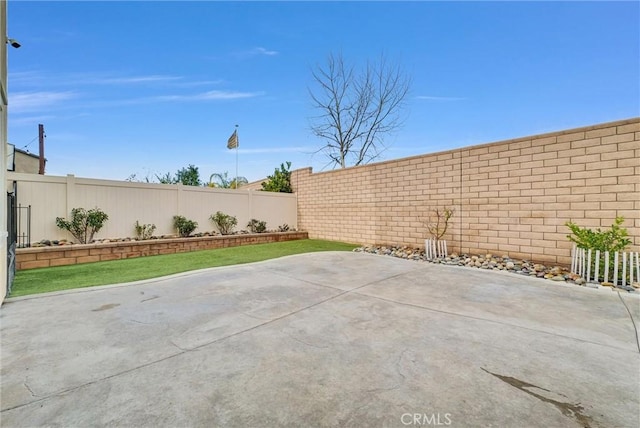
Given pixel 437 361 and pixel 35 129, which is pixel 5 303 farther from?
pixel 35 129

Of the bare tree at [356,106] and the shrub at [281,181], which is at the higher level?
the bare tree at [356,106]

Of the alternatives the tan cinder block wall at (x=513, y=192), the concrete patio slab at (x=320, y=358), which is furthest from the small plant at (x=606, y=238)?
the concrete patio slab at (x=320, y=358)

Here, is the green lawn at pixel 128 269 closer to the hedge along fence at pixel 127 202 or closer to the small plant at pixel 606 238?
the hedge along fence at pixel 127 202

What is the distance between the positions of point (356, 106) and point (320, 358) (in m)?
17.9

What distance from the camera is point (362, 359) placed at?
7.91 feet

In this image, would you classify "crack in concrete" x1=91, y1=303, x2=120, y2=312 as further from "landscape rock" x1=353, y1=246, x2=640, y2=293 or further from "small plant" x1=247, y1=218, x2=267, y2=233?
"small plant" x1=247, y1=218, x2=267, y2=233

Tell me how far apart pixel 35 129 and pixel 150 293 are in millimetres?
21565

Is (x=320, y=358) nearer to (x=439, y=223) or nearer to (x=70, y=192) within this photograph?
(x=439, y=223)

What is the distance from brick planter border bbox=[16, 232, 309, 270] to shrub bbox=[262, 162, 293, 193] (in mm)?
3539

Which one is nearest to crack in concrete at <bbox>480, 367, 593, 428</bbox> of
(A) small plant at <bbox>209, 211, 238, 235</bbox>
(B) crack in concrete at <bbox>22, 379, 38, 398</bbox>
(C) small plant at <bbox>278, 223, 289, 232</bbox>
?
(B) crack in concrete at <bbox>22, 379, 38, 398</bbox>

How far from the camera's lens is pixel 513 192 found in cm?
712

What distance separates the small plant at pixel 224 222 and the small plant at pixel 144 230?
2034 millimetres

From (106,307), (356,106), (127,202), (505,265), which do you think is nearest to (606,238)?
(505,265)

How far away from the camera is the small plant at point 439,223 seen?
820 centimetres
